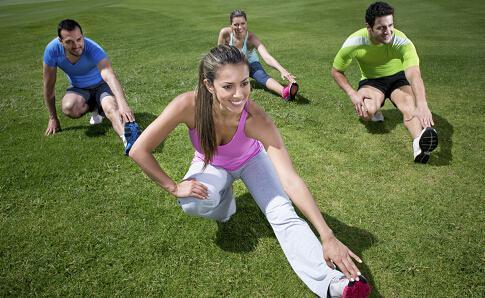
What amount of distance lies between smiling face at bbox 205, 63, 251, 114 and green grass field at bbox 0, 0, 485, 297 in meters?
1.72

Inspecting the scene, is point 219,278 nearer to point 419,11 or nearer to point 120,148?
point 120,148

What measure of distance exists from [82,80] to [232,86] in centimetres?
500

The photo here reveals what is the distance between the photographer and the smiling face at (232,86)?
3539 millimetres

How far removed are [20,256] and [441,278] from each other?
466cm

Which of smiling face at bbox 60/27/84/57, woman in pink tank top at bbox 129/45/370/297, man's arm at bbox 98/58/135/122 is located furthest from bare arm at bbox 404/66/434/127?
smiling face at bbox 60/27/84/57

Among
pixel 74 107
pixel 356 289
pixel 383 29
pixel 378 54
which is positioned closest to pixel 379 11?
pixel 383 29

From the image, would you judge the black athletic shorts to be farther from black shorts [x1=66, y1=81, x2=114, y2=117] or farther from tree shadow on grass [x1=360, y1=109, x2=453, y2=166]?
black shorts [x1=66, y1=81, x2=114, y2=117]

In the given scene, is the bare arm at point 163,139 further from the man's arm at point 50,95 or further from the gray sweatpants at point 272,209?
the man's arm at point 50,95

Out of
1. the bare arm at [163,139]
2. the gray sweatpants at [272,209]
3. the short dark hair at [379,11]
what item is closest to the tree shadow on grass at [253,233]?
the gray sweatpants at [272,209]

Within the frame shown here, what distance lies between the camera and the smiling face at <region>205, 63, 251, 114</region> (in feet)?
11.6

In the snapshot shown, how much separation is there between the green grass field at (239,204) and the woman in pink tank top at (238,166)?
0.52 meters

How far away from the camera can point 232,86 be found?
358 centimetres

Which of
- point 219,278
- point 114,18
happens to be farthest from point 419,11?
point 219,278

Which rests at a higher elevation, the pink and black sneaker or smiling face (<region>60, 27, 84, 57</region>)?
smiling face (<region>60, 27, 84, 57</region>)
